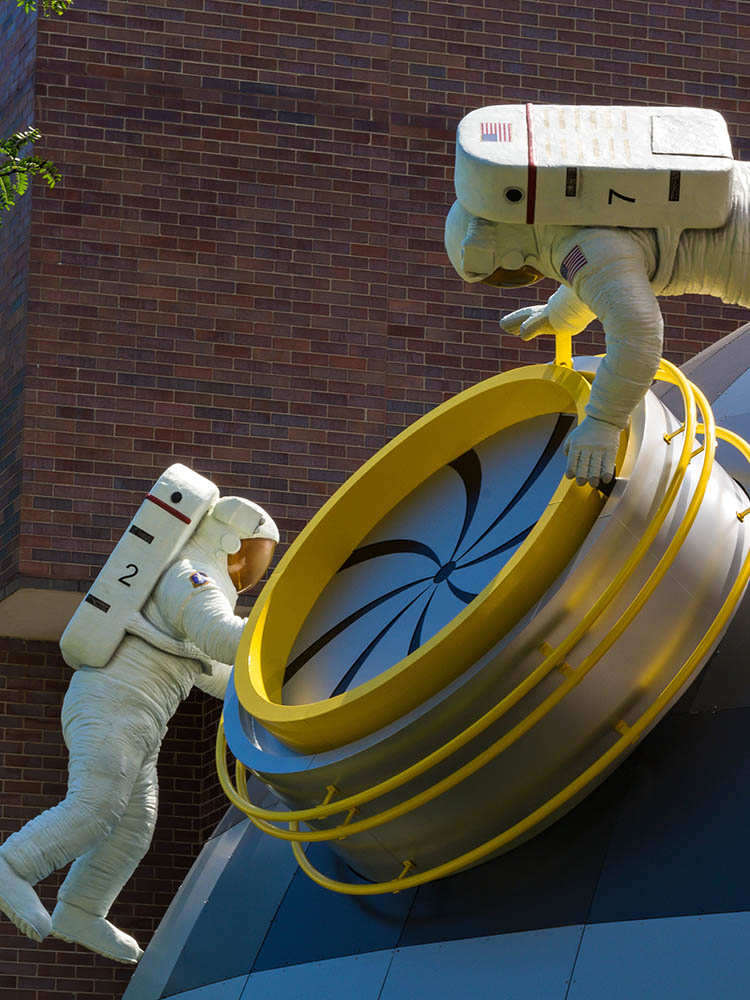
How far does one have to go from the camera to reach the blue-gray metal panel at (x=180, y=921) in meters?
8.73

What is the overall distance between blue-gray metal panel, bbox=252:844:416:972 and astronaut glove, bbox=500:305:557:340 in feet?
7.65

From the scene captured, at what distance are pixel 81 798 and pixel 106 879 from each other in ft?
1.85

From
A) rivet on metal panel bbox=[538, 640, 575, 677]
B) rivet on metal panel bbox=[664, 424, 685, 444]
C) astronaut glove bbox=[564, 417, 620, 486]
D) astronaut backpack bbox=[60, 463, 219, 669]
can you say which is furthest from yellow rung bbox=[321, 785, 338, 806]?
astronaut backpack bbox=[60, 463, 219, 669]

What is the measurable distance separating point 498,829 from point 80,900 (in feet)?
9.26

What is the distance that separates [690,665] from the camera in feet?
21.3

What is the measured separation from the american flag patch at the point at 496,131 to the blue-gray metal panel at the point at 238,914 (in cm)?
327

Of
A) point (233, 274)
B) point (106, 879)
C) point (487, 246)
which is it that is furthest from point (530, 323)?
point (233, 274)

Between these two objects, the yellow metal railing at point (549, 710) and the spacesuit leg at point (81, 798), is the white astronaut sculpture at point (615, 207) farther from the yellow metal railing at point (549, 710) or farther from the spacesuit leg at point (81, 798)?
the spacesuit leg at point (81, 798)

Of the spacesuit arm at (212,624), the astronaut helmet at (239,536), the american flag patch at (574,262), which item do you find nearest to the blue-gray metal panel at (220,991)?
the spacesuit arm at (212,624)

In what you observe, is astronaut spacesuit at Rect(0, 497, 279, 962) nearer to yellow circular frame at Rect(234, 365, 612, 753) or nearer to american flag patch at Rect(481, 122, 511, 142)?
yellow circular frame at Rect(234, 365, 612, 753)

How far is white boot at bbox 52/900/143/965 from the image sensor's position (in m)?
8.79

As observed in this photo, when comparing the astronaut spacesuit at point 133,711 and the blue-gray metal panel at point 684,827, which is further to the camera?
the astronaut spacesuit at point 133,711

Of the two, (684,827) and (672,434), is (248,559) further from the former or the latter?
(684,827)

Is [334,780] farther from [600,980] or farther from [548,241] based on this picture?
[548,241]
